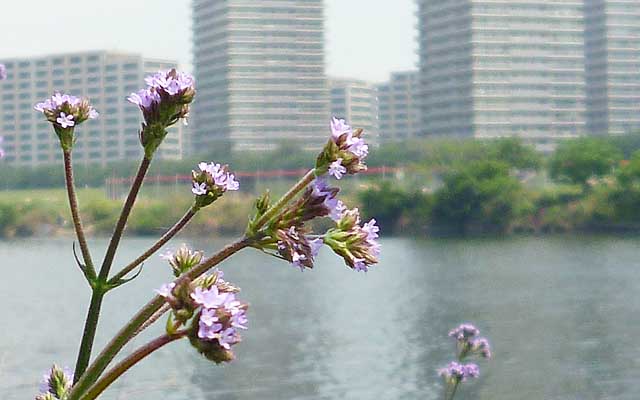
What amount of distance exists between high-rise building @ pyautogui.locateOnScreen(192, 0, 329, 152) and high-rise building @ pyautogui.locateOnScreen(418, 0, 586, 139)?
52.0 feet

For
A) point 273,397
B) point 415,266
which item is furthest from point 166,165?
point 273,397

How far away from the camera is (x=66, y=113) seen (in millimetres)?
1947

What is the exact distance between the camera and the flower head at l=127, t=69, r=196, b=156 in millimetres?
1777

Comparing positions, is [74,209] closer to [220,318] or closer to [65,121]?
[65,121]

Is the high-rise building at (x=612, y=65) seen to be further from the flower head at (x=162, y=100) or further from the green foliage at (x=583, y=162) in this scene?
the flower head at (x=162, y=100)

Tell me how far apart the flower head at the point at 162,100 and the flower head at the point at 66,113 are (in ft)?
0.46

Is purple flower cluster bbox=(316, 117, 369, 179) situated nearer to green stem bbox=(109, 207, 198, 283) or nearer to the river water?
green stem bbox=(109, 207, 198, 283)

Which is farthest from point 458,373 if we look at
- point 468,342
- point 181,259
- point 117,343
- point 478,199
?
point 478,199

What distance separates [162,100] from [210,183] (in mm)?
163

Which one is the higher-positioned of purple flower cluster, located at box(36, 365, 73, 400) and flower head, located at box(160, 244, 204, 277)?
flower head, located at box(160, 244, 204, 277)

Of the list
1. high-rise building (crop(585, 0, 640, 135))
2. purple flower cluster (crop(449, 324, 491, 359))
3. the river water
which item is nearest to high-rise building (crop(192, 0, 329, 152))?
high-rise building (crop(585, 0, 640, 135))

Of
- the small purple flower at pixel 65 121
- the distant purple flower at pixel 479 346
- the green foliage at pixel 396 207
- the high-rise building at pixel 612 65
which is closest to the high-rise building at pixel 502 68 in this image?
the high-rise building at pixel 612 65

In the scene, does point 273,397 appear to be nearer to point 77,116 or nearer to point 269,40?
point 77,116

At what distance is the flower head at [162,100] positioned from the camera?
178 cm
